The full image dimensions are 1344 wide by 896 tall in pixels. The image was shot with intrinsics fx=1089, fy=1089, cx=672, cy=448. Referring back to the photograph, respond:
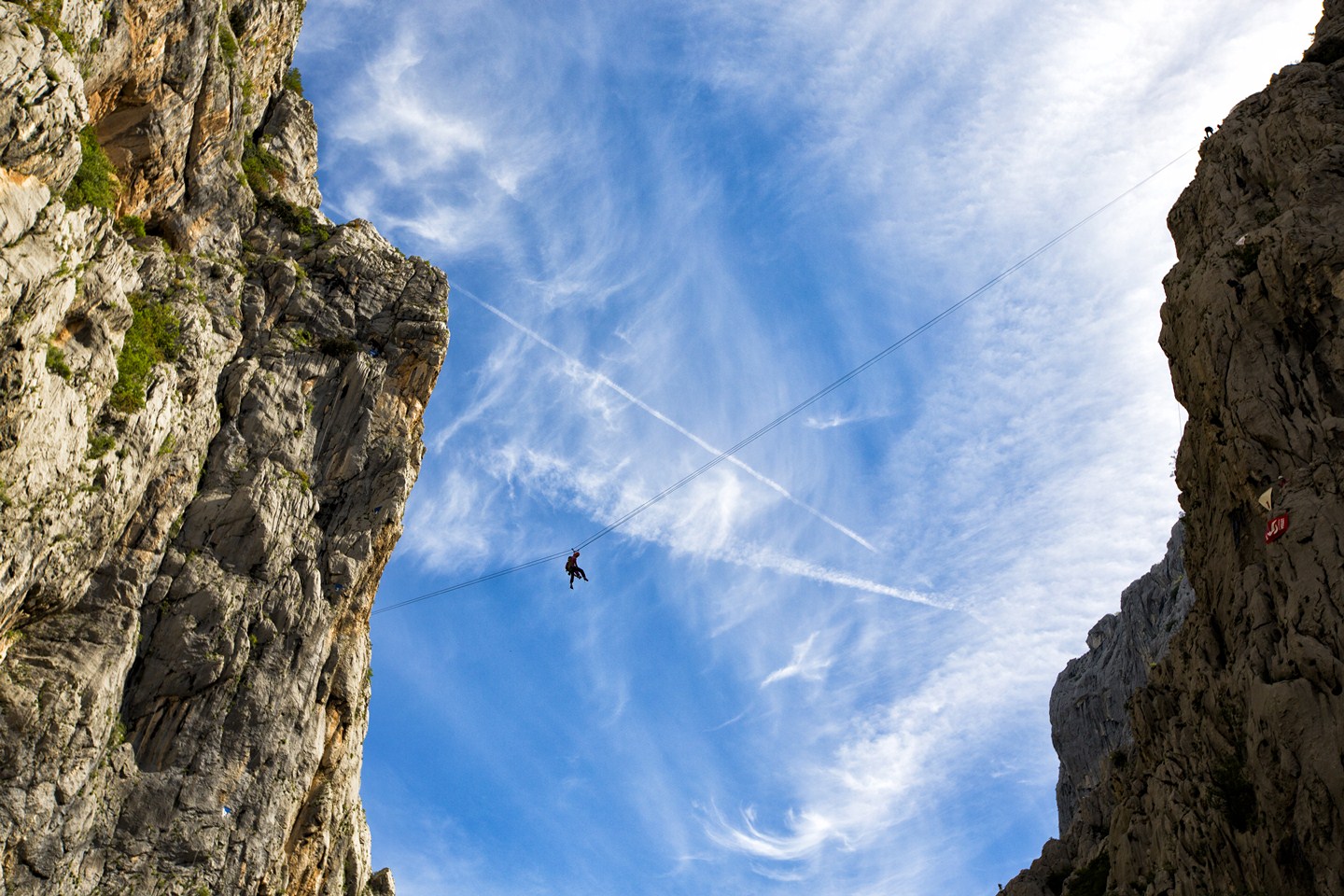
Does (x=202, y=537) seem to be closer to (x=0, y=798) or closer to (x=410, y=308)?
(x=0, y=798)

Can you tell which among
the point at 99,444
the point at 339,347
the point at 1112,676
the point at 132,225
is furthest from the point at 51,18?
the point at 1112,676

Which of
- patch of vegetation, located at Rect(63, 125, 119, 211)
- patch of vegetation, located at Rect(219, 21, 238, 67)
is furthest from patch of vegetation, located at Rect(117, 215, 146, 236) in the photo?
patch of vegetation, located at Rect(219, 21, 238, 67)

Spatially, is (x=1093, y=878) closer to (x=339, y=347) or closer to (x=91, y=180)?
(x=339, y=347)

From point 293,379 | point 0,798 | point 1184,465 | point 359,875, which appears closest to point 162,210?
point 293,379

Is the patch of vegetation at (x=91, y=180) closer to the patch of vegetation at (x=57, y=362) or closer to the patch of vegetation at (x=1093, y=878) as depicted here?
the patch of vegetation at (x=57, y=362)

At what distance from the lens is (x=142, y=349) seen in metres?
35.6

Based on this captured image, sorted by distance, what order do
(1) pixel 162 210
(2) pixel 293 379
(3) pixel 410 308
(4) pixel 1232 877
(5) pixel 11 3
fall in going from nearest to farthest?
(4) pixel 1232 877
(5) pixel 11 3
(1) pixel 162 210
(2) pixel 293 379
(3) pixel 410 308

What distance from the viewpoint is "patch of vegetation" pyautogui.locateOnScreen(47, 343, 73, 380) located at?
96.3 feet

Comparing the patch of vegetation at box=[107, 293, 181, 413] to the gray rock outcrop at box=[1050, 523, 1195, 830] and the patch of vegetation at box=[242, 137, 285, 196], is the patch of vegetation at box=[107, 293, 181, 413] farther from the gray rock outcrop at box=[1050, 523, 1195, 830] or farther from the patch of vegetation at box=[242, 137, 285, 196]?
the gray rock outcrop at box=[1050, 523, 1195, 830]

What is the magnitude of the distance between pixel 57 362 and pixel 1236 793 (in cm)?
3135

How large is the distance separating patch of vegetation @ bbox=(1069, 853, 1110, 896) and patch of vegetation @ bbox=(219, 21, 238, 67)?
42.8 m

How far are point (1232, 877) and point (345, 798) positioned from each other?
30.2m

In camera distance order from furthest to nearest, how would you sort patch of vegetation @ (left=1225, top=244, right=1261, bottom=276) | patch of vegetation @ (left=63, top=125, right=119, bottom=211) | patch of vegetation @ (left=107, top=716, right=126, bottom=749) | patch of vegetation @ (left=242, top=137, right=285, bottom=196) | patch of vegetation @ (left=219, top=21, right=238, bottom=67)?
patch of vegetation @ (left=242, top=137, right=285, bottom=196) → patch of vegetation @ (left=219, top=21, right=238, bottom=67) → patch of vegetation @ (left=107, top=716, right=126, bottom=749) → patch of vegetation @ (left=63, top=125, right=119, bottom=211) → patch of vegetation @ (left=1225, top=244, right=1261, bottom=276)

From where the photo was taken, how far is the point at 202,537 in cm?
3784
